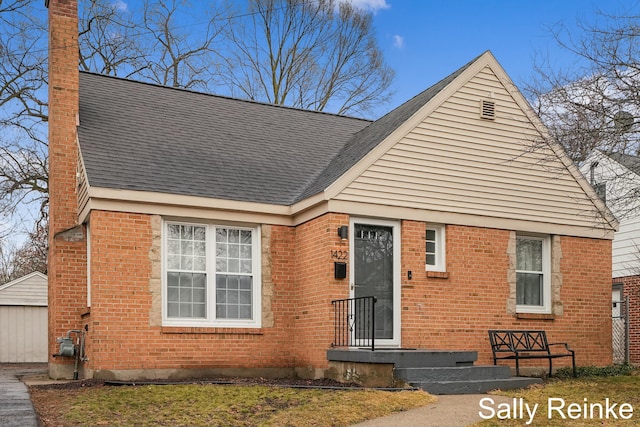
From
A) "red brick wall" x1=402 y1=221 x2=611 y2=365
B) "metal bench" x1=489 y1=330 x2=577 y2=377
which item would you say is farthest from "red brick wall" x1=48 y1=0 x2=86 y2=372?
"metal bench" x1=489 y1=330 x2=577 y2=377

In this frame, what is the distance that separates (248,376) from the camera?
41.0 ft

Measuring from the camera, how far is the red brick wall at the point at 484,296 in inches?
505

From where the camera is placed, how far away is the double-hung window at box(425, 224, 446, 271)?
13305mm

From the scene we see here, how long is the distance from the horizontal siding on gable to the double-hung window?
0.44 metres

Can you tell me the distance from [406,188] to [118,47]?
16584 millimetres

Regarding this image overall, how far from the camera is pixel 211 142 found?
14.5 metres

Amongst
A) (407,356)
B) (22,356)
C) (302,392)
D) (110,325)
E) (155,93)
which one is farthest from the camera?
(22,356)

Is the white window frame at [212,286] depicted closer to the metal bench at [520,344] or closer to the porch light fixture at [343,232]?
the porch light fixture at [343,232]

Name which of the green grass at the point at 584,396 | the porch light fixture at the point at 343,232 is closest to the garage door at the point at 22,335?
the porch light fixture at the point at 343,232

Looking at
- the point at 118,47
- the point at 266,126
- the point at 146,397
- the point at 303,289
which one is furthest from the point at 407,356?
the point at 118,47

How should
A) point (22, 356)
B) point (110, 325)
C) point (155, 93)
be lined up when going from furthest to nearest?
point (22, 356) → point (155, 93) → point (110, 325)

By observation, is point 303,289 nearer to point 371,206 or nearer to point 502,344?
point 371,206

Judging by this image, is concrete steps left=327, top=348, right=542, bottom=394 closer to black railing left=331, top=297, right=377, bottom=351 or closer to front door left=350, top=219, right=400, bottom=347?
black railing left=331, top=297, right=377, bottom=351

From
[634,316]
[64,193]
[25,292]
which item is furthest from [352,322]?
[25,292]
